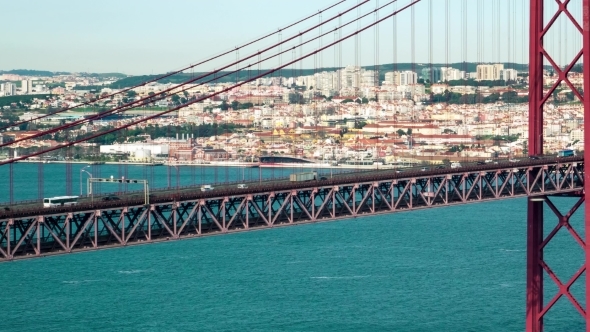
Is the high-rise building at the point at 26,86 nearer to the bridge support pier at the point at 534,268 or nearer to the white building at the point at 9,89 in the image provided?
the white building at the point at 9,89

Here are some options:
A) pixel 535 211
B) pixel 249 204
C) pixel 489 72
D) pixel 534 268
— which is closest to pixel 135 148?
pixel 489 72

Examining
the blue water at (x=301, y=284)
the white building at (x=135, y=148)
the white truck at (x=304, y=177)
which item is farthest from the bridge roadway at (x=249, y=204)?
the white building at (x=135, y=148)

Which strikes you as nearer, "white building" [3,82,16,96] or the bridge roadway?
the bridge roadway

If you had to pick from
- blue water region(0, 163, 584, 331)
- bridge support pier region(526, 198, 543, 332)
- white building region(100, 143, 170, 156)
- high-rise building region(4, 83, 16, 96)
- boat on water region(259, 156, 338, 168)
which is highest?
high-rise building region(4, 83, 16, 96)

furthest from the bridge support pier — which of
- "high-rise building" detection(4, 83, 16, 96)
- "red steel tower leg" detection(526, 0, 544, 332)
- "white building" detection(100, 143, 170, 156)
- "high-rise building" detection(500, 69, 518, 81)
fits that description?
"high-rise building" detection(4, 83, 16, 96)

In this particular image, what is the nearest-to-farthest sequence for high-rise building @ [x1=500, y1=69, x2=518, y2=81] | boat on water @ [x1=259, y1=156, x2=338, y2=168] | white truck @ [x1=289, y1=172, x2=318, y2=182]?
white truck @ [x1=289, y1=172, x2=318, y2=182], boat on water @ [x1=259, y1=156, x2=338, y2=168], high-rise building @ [x1=500, y1=69, x2=518, y2=81]

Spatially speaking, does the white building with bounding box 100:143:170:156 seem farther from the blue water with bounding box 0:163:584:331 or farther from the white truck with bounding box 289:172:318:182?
the white truck with bounding box 289:172:318:182
